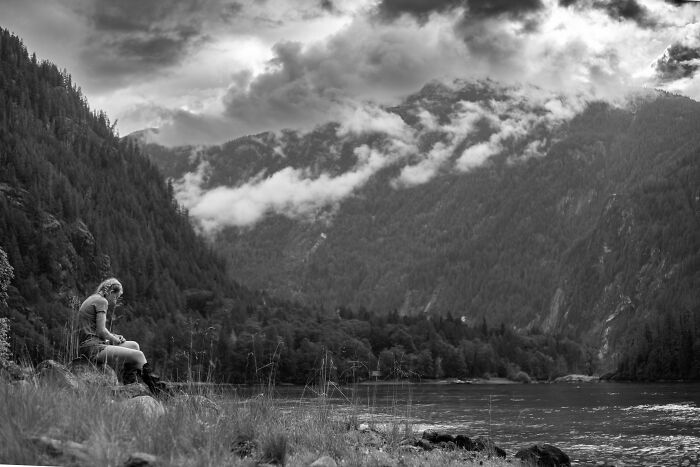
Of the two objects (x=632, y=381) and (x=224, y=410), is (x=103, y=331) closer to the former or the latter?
(x=224, y=410)

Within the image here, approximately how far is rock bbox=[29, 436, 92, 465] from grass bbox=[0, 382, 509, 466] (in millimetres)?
39

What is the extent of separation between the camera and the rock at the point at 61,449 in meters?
8.24

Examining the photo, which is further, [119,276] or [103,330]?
[119,276]

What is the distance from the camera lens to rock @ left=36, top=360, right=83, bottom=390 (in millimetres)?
10773

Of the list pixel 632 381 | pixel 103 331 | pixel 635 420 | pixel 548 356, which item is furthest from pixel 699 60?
pixel 548 356

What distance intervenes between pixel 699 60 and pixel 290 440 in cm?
1017

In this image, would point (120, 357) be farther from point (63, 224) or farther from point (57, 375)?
point (63, 224)

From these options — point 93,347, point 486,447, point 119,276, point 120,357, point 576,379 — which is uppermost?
point 119,276

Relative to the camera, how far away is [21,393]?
9.19m

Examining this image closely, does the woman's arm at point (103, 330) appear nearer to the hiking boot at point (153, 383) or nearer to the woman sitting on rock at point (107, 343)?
the woman sitting on rock at point (107, 343)

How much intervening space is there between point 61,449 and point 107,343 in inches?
178

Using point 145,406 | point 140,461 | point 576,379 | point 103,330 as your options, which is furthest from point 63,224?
point 140,461

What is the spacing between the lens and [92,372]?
1199 cm

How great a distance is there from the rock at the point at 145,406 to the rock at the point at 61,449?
1.64 metres
